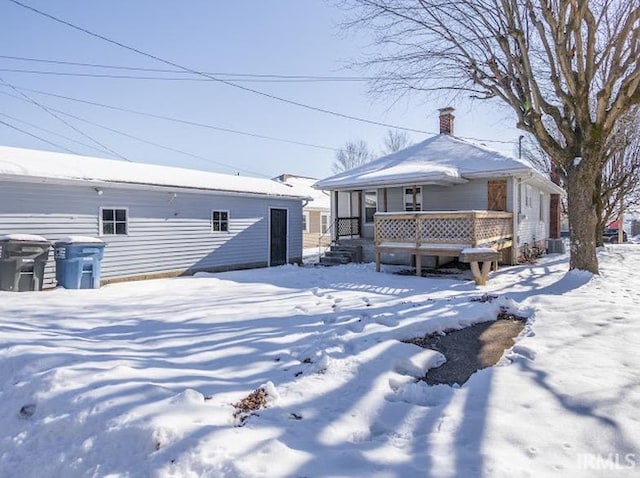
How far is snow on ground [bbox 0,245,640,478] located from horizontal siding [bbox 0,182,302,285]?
3.73 meters

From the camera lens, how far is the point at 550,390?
319 centimetres

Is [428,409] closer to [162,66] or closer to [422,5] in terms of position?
[422,5]

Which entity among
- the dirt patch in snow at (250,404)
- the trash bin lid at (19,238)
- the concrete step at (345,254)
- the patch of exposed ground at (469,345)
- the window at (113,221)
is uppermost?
the window at (113,221)

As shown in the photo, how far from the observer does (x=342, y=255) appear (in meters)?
14.3

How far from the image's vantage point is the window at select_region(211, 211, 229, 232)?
12.8 metres

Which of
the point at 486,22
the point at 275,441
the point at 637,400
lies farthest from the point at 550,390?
the point at 486,22

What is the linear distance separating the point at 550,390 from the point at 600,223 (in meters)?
21.4

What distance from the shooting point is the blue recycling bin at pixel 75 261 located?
28.2 feet

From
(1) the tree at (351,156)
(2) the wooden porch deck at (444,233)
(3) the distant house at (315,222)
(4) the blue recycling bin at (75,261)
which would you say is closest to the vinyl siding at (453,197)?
(2) the wooden porch deck at (444,233)

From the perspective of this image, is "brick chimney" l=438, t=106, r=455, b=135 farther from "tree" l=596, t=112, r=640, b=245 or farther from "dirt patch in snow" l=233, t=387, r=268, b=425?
"dirt patch in snow" l=233, t=387, r=268, b=425

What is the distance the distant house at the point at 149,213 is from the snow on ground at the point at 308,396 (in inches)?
150

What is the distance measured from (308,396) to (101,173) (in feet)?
30.4

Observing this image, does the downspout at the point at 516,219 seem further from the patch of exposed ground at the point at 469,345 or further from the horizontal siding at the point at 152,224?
the horizontal siding at the point at 152,224

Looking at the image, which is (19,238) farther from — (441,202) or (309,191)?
(309,191)
